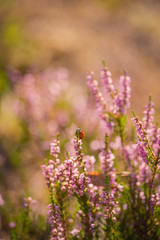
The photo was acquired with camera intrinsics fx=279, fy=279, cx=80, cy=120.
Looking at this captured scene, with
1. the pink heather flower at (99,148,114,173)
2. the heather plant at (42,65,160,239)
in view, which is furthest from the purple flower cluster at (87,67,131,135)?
the pink heather flower at (99,148,114,173)

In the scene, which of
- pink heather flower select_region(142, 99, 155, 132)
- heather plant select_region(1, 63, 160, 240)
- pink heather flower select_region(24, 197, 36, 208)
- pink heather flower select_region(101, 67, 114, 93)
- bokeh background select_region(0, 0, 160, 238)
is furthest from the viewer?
bokeh background select_region(0, 0, 160, 238)

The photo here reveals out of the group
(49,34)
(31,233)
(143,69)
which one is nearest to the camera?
(31,233)

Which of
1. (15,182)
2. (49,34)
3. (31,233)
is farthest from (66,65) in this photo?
(31,233)

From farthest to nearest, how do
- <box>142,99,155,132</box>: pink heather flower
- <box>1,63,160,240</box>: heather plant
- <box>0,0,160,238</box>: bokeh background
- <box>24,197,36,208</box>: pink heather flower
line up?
1. <box>0,0,160,238</box>: bokeh background
2. <box>24,197,36,208</box>: pink heather flower
3. <box>142,99,155,132</box>: pink heather flower
4. <box>1,63,160,240</box>: heather plant

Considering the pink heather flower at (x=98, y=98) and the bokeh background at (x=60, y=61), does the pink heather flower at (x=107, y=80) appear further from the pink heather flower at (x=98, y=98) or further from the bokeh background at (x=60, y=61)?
the bokeh background at (x=60, y=61)

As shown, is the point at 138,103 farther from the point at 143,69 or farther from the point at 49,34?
the point at 49,34

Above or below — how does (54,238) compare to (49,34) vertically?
below

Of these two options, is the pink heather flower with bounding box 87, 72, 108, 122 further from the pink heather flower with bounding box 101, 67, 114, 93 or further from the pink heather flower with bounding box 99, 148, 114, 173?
the pink heather flower with bounding box 99, 148, 114, 173
